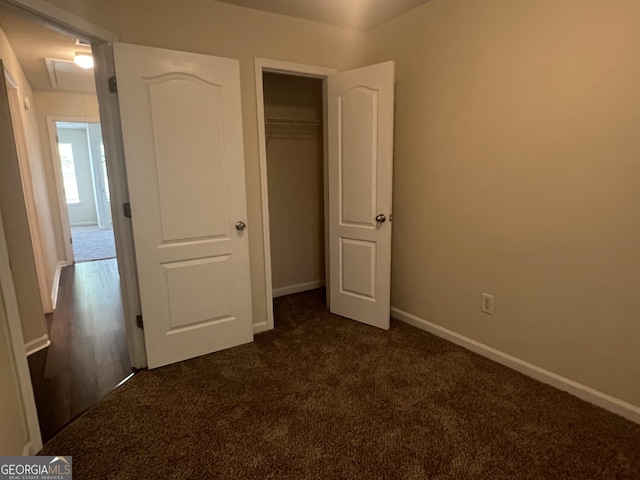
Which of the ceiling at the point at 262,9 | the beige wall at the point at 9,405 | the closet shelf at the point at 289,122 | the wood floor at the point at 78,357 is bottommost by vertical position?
the wood floor at the point at 78,357

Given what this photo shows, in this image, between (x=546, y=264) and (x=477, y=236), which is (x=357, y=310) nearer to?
(x=477, y=236)

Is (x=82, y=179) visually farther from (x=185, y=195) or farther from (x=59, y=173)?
(x=185, y=195)

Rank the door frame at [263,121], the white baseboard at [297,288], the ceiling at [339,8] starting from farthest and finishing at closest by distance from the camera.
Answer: the white baseboard at [297,288]
the door frame at [263,121]
the ceiling at [339,8]

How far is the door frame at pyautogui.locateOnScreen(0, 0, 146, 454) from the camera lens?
1691mm

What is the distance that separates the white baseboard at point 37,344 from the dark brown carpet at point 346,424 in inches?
45.0

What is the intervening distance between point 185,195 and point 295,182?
1.62m

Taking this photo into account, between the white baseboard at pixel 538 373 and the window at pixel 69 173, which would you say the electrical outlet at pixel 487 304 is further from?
the window at pixel 69 173

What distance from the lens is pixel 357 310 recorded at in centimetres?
313

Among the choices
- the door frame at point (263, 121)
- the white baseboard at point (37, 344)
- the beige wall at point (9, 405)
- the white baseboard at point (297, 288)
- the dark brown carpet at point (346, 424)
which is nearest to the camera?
the beige wall at point (9, 405)

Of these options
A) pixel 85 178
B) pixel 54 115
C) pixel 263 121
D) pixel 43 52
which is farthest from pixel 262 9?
pixel 85 178

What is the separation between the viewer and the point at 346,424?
1869mm

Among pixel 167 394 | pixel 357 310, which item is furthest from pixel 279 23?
pixel 167 394

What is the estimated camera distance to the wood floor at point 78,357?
2.15 metres

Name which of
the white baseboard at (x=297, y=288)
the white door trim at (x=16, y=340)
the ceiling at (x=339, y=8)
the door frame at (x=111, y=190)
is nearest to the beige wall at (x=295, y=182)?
the white baseboard at (x=297, y=288)
